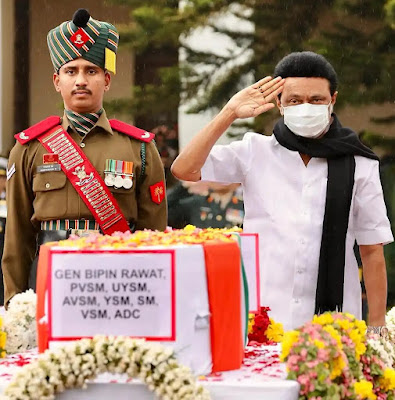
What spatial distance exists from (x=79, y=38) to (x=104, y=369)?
1.52 metres

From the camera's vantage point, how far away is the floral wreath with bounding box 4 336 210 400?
2.20 m

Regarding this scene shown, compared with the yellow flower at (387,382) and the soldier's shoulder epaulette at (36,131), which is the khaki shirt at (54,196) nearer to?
the soldier's shoulder epaulette at (36,131)

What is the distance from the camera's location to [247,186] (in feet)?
11.2

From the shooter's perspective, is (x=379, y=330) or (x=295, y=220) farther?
(x=295, y=220)

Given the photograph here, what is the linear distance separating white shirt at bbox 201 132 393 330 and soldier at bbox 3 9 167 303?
331mm

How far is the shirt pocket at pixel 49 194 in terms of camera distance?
3.41 metres

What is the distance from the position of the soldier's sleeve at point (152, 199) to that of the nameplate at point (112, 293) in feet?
4.08

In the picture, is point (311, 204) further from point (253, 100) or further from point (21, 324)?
point (21, 324)

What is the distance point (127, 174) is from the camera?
11.4 feet

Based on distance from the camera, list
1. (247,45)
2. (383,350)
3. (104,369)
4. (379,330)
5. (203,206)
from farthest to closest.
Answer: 1. (247,45)
2. (203,206)
3. (379,330)
4. (383,350)
5. (104,369)

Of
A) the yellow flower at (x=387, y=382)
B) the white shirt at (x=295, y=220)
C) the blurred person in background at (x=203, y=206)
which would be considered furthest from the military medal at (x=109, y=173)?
the blurred person in background at (x=203, y=206)

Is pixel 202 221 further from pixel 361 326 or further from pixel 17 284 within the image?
pixel 361 326

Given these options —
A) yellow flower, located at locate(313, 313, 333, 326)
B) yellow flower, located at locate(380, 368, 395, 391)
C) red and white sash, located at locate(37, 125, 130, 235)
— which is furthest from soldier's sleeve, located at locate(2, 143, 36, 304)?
yellow flower, located at locate(380, 368, 395, 391)

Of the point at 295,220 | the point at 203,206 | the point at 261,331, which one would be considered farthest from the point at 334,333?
the point at 203,206
